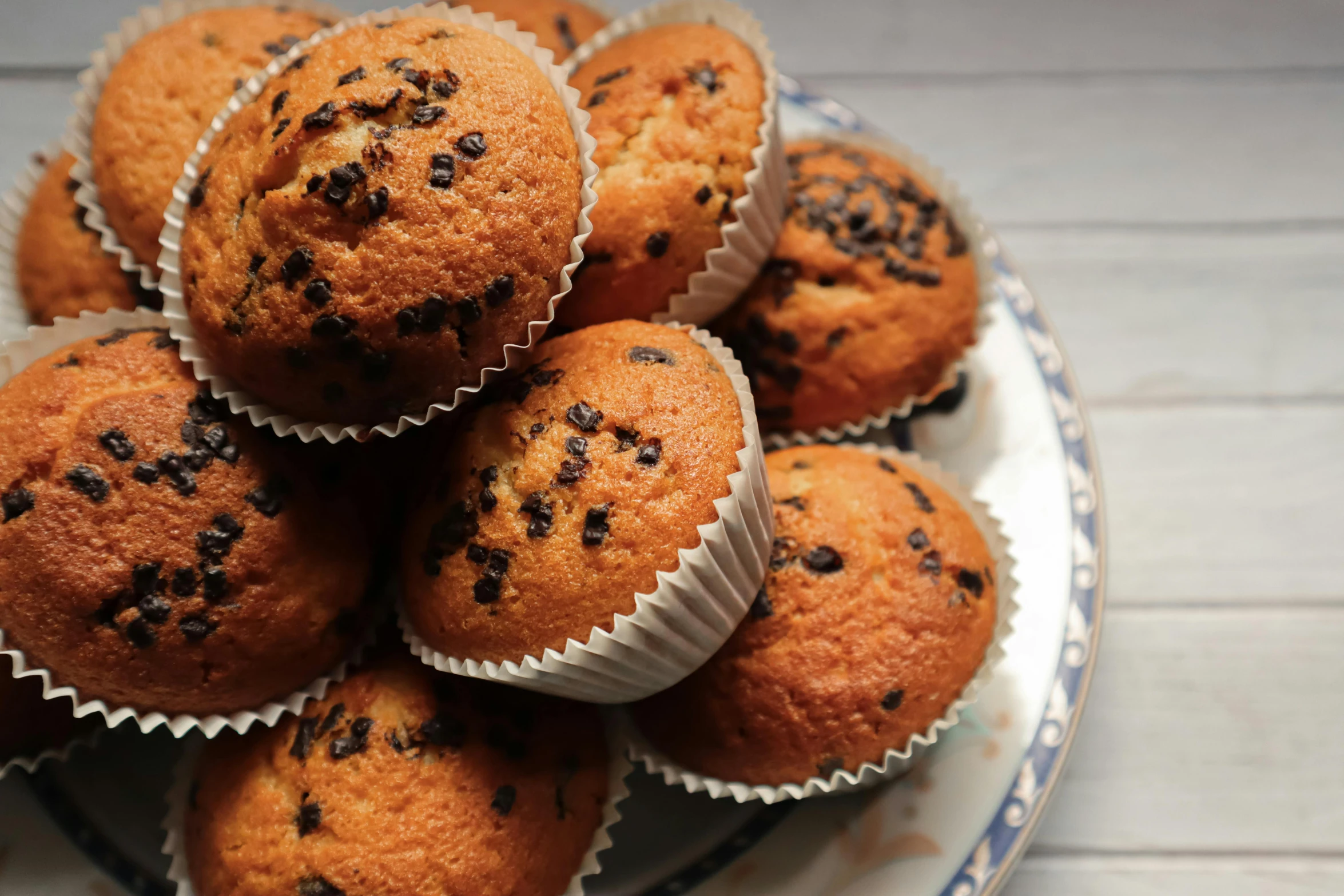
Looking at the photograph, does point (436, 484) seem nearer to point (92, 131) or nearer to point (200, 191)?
point (200, 191)

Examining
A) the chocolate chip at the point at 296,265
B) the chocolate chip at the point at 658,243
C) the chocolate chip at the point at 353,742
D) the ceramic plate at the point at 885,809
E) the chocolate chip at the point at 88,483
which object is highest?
the chocolate chip at the point at 296,265

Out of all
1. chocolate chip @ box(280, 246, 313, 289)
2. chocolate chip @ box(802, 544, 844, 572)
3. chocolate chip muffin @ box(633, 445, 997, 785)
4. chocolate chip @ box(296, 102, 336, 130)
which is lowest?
chocolate chip muffin @ box(633, 445, 997, 785)

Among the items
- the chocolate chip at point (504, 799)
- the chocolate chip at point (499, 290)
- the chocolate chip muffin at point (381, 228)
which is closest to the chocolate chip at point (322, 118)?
the chocolate chip muffin at point (381, 228)

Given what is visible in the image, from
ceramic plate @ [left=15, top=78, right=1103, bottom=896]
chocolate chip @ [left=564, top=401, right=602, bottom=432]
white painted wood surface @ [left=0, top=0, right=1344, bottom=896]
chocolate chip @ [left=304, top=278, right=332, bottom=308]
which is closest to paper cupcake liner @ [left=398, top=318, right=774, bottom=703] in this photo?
chocolate chip @ [left=564, top=401, right=602, bottom=432]

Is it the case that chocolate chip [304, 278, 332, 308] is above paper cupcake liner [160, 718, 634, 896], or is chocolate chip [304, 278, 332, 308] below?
above

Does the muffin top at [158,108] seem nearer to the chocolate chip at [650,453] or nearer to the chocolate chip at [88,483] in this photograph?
the chocolate chip at [88,483]

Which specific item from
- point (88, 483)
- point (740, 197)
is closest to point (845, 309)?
point (740, 197)

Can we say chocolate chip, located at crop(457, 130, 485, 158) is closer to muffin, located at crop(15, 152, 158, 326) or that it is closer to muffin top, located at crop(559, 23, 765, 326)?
muffin top, located at crop(559, 23, 765, 326)
